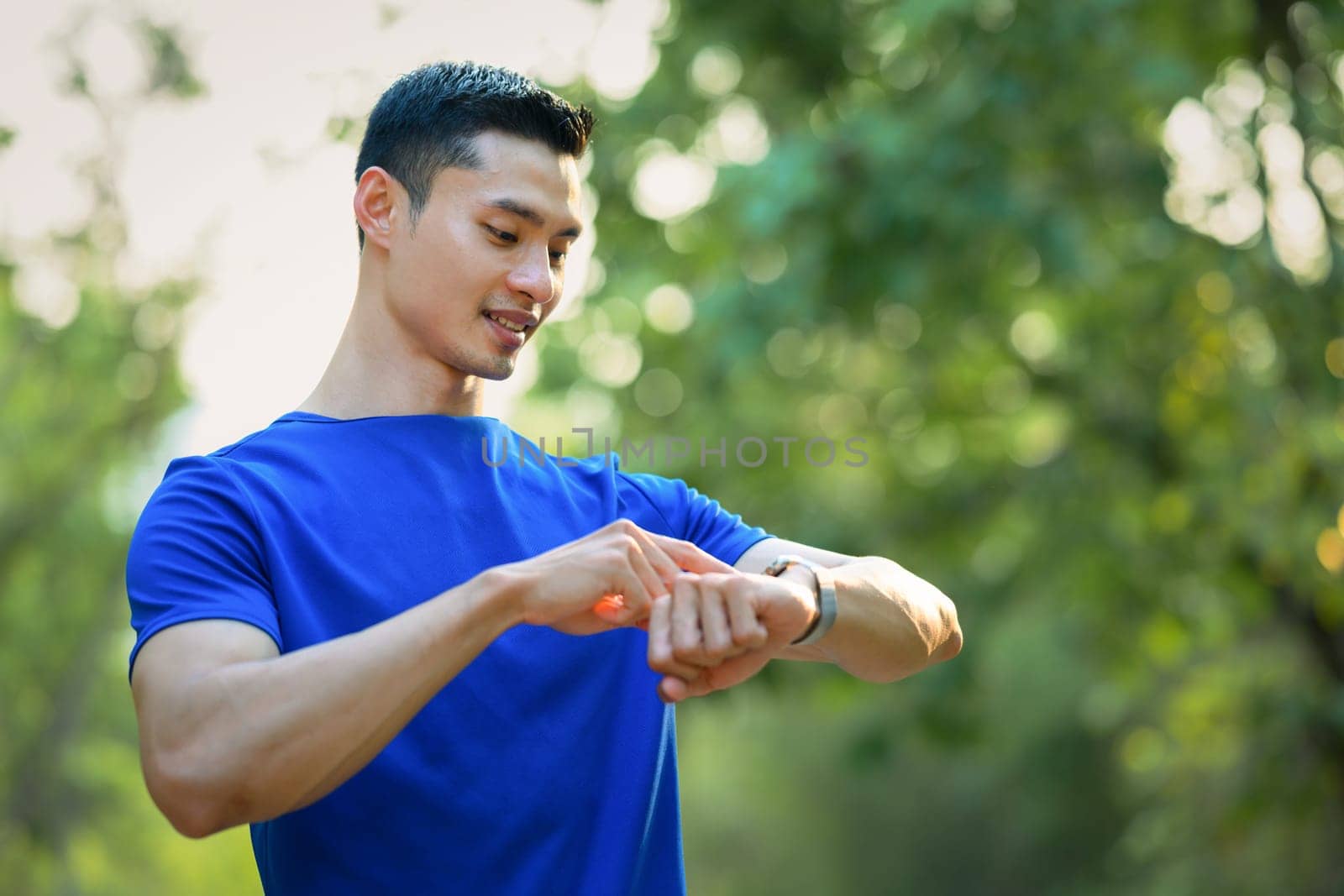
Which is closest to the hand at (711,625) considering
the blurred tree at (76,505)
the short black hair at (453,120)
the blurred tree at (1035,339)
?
the short black hair at (453,120)

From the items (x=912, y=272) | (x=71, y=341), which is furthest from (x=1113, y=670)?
(x=71, y=341)

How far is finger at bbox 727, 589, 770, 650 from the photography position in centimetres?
175

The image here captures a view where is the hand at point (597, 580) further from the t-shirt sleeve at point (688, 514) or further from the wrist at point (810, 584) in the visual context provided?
the t-shirt sleeve at point (688, 514)

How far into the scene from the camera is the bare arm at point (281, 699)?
5.00ft

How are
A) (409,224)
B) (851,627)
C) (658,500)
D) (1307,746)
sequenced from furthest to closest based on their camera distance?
(1307,746) < (658,500) < (409,224) < (851,627)

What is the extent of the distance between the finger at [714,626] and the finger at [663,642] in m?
0.04

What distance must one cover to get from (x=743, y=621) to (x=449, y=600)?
0.38m

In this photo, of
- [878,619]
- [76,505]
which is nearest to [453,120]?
[878,619]

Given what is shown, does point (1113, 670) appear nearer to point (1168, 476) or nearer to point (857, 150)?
point (1168, 476)

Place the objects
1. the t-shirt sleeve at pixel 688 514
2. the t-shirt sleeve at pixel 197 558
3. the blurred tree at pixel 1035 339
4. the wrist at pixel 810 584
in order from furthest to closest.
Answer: the blurred tree at pixel 1035 339 < the t-shirt sleeve at pixel 688 514 < the wrist at pixel 810 584 < the t-shirt sleeve at pixel 197 558

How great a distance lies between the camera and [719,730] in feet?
63.4

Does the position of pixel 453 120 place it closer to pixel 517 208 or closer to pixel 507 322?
pixel 517 208

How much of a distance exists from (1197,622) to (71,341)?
675cm

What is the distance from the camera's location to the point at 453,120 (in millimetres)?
2107
